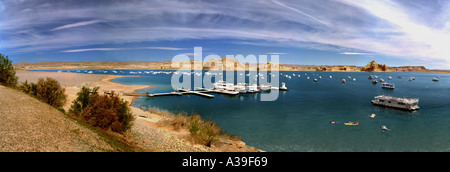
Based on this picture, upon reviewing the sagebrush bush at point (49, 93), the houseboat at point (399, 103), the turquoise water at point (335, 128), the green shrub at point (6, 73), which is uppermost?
the green shrub at point (6, 73)

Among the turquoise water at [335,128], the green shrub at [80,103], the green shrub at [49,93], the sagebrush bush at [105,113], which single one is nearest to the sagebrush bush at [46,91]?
the green shrub at [49,93]

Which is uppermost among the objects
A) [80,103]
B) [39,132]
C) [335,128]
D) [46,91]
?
[46,91]

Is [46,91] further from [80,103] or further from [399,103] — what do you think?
[399,103]

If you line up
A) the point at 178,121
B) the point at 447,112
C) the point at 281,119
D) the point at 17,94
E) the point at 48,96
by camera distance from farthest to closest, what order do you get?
the point at 447,112
the point at 281,119
the point at 178,121
the point at 48,96
the point at 17,94

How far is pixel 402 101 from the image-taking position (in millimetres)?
33500

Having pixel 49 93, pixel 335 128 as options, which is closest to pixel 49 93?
pixel 49 93

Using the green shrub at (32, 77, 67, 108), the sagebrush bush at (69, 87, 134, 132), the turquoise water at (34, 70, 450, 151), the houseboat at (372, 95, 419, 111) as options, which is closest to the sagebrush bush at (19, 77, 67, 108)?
the green shrub at (32, 77, 67, 108)

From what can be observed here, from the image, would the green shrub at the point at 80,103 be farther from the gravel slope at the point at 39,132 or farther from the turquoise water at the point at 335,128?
the turquoise water at the point at 335,128

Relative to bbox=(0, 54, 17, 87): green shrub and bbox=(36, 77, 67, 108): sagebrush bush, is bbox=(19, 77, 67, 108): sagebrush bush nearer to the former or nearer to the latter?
bbox=(36, 77, 67, 108): sagebrush bush

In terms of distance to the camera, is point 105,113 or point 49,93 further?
point 49,93

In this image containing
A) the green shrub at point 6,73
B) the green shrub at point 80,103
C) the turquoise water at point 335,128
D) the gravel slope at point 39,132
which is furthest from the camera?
the turquoise water at point 335,128
